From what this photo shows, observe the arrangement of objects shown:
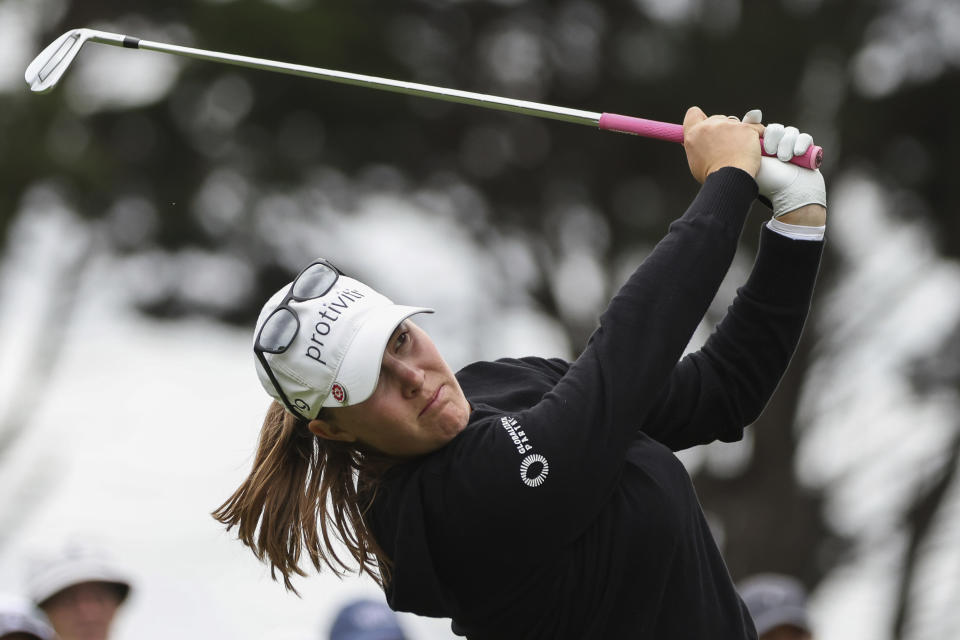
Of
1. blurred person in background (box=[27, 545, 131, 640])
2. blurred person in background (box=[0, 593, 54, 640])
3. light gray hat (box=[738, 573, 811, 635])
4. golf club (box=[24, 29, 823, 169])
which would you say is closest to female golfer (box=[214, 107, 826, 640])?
golf club (box=[24, 29, 823, 169])

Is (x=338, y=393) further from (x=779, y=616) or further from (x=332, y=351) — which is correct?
(x=779, y=616)

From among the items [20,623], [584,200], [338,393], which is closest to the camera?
[338,393]

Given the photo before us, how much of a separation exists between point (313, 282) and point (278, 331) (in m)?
0.13

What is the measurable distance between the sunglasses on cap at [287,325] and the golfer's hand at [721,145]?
0.66m

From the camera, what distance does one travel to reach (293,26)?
34.1ft

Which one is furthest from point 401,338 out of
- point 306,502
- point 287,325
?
point 306,502

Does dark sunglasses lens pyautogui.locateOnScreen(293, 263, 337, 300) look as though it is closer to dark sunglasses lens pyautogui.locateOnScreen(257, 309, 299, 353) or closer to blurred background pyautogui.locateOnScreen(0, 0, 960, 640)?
dark sunglasses lens pyautogui.locateOnScreen(257, 309, 299, 353)

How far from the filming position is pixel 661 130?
2975mm

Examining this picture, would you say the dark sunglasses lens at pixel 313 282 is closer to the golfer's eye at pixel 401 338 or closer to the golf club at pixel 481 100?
the golfer's eye at pixel 401 338

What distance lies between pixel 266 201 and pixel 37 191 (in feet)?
5.50

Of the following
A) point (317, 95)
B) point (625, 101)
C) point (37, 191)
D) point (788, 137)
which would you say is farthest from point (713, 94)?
point (788, 137)

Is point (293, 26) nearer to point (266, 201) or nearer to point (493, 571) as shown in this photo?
point (266, 201)

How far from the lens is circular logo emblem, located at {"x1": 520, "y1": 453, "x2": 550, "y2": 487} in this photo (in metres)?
2.56

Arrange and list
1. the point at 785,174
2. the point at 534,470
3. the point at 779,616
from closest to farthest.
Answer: the point at 534,470, the point at 785,174, the point at 779,616
